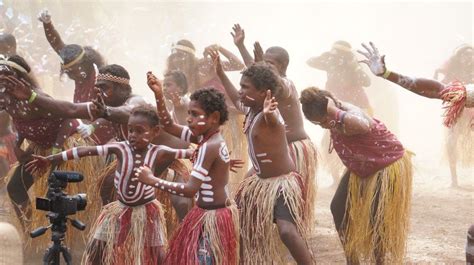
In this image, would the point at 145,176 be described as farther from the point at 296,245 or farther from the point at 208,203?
the point at 296,245

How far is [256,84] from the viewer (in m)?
3.66

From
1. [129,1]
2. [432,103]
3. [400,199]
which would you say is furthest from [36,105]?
[432,103]

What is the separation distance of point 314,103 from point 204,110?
863 millimetres

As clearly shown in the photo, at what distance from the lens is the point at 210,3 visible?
19.5 metres

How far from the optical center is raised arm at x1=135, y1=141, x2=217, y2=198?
3.20 m

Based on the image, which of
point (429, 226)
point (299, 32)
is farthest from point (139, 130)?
point (299, 32)

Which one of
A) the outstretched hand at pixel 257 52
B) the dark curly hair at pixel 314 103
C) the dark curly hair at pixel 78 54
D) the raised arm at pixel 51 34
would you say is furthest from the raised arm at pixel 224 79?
the raised arm at pixel 51 34

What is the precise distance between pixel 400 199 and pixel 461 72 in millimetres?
4386

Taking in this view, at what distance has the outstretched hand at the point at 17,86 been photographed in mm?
3975

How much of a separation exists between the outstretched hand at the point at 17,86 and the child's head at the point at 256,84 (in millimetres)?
1326

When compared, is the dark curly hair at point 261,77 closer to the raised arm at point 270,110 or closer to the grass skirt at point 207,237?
the raised arm at point 270,110

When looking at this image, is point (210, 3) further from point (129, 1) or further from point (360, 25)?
point (360, 25)

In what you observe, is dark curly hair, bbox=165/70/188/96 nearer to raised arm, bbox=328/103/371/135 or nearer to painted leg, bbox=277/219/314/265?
raised arm, bbox=328/103/371/135

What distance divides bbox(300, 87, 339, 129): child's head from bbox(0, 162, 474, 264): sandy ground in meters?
1.20
